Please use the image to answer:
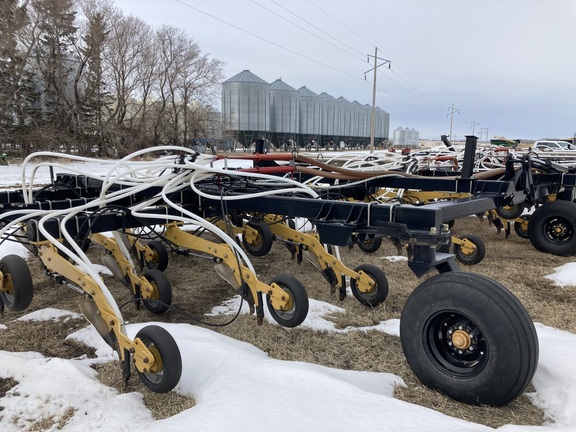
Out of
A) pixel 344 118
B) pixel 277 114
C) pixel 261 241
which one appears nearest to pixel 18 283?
pixel 261 241

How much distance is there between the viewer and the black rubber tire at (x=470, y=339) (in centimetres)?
238

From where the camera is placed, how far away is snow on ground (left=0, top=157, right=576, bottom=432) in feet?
7.30

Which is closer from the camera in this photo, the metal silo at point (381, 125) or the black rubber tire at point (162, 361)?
the black rubber tire at point (162, 361)

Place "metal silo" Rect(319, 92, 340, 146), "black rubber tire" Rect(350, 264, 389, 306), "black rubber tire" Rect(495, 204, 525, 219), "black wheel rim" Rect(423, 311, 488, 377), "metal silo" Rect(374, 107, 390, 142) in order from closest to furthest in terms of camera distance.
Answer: "black wheel rim" Rect(423, 311, 488, 377), "black rubber tire" Rect(350, 264, 389, 306), "black rubber tire" Rect(495, 204, 525, 219), "metal silo" Rect(319, 92, 340, 146), "metal silo" Rect(374, 107, 390, 142)

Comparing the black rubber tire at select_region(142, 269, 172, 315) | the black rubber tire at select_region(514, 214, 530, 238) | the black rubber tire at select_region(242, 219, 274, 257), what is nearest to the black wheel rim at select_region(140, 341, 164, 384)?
the black rubber tire at select_region(142, 269, 172, 315)

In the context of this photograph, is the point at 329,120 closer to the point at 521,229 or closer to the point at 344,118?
the point at 344,118

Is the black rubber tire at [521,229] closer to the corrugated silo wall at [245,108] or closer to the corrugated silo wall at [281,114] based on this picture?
the corrugated silo wall at [245,108]

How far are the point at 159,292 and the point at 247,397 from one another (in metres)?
1.93

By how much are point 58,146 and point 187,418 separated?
93.5 ft

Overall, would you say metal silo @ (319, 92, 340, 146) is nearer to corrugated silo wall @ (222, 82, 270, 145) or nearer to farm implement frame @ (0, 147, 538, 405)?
corrugated silo wall @ (222, 82, 270, 145)

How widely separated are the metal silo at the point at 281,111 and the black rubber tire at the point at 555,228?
36.4 m

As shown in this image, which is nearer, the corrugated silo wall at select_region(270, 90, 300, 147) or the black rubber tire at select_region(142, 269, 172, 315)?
the black rubber tire at select_region(142, 269, 172, 315)

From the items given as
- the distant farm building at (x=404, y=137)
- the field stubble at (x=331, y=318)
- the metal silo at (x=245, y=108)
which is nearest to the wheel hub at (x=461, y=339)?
the field stubble at (x=331, y=318)

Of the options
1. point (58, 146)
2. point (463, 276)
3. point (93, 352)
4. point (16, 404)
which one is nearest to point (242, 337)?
point (93, 352)
